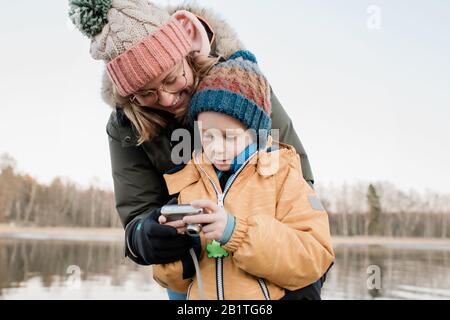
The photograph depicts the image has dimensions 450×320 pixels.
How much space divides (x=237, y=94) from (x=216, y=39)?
492mm

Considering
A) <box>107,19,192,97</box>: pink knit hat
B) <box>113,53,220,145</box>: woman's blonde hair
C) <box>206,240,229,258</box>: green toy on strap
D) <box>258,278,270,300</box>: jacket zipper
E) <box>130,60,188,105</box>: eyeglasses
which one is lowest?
<box>258,278,270,300</box>: jacket zipper

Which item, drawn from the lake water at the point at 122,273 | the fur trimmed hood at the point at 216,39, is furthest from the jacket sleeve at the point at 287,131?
the lake water at the point at 122,273

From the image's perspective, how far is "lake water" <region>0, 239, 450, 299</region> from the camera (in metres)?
10.3

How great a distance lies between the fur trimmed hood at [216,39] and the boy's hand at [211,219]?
720 mm

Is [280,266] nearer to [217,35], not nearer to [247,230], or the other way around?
[247,230]

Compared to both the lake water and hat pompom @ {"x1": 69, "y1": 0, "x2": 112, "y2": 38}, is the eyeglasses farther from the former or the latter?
the lake water

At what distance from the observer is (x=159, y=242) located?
1.74 m

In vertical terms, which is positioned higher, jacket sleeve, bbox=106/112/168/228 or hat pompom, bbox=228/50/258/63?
hat pompom, bbox=228/50/258/63

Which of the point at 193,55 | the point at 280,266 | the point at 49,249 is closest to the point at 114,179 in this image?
the point at 193,55

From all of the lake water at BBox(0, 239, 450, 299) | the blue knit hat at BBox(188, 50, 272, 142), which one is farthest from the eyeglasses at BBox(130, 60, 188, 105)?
the lake water at BBox(0, 239, 450, 299)

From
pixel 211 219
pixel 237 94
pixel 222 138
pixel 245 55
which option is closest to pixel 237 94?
pixel 237 94

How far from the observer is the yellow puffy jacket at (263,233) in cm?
163

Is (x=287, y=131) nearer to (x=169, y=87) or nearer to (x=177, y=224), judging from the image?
(x=169, y=87)
